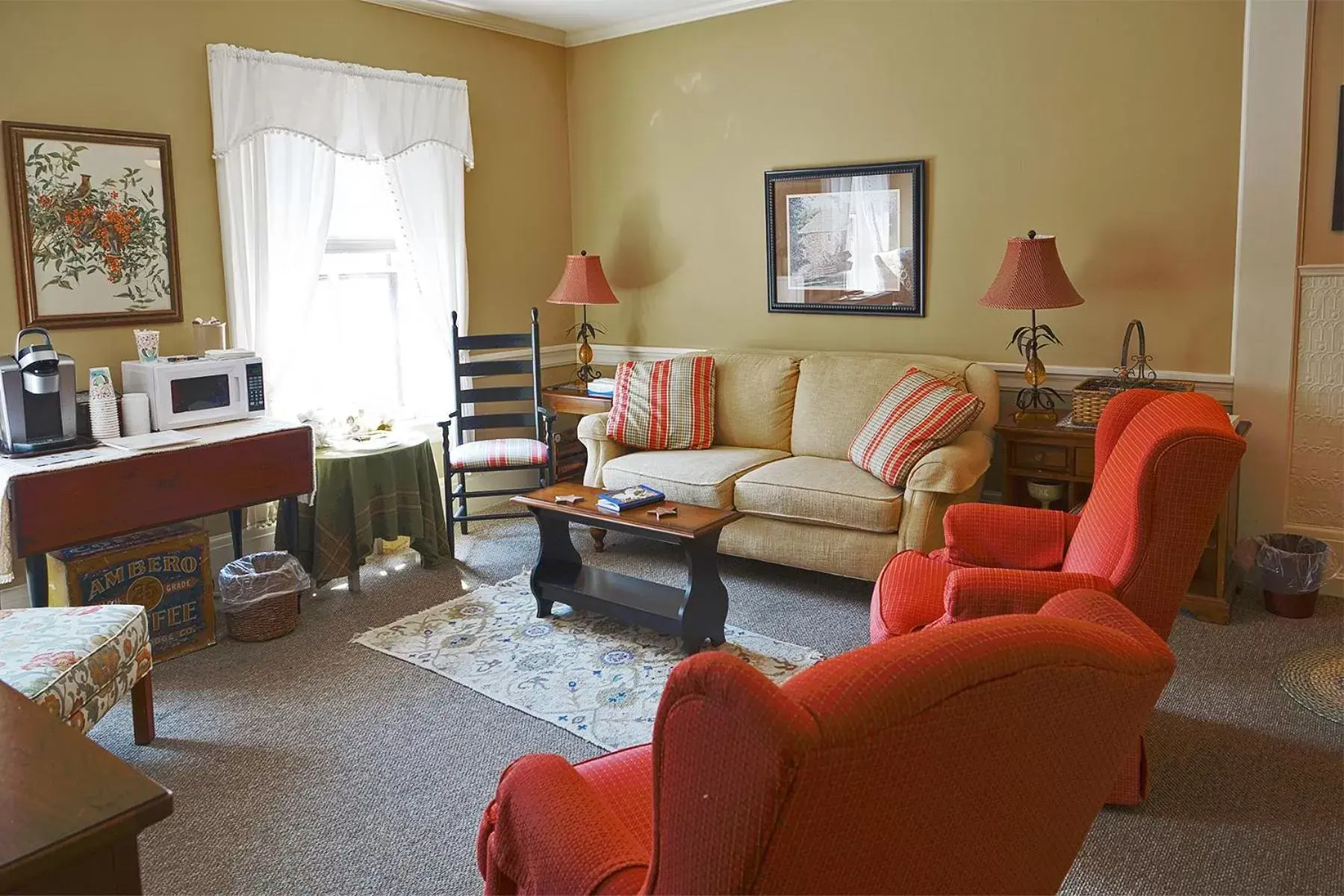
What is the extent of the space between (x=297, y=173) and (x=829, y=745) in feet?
13.5

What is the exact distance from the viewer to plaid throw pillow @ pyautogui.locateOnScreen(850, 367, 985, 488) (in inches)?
155

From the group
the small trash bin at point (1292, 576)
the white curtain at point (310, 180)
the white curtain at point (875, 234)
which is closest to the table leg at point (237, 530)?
the white curtain at point (310, 180)

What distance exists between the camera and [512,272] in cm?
557

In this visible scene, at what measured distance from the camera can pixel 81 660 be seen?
2.46 metres

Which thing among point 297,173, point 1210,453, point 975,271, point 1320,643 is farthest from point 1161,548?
point 297,173

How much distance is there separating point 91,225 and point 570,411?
2.23 metres

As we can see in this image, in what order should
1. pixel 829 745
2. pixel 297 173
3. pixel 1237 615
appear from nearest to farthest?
pixel 829 745 < pixel 1237 615 < pixel 297 173

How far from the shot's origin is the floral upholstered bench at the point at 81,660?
2.34 m

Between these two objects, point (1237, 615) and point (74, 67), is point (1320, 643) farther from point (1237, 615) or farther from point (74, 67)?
point (74, 67)

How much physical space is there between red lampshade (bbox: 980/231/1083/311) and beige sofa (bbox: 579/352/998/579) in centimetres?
44

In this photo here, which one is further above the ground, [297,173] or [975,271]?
[297,173]

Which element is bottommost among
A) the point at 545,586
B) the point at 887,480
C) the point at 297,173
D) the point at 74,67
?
the point at 545,586

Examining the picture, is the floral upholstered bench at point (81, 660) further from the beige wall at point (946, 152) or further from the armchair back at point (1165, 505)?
the beige wall at point (946, 152)

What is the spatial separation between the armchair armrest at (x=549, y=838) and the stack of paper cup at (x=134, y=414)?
2661 mm
